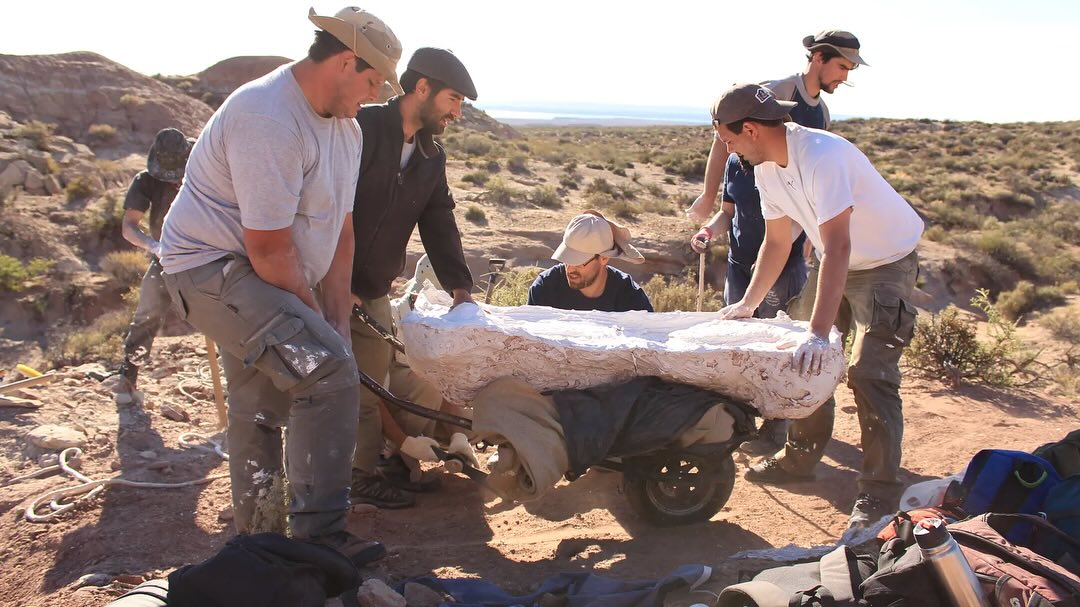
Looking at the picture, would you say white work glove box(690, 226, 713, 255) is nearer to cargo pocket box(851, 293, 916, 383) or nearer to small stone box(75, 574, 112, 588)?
cargo pocket box(851, 293, 916, 383)

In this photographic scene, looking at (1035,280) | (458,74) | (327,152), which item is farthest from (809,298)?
(1035,280)

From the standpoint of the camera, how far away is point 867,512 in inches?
143

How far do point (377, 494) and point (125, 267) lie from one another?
9435 mm

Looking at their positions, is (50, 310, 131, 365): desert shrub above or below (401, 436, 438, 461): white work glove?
below

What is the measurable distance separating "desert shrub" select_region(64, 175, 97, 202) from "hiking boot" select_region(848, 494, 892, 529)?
14857 mm

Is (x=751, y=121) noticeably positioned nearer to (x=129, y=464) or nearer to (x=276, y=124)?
(x=276, y=124)

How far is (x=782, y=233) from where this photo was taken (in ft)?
12.8

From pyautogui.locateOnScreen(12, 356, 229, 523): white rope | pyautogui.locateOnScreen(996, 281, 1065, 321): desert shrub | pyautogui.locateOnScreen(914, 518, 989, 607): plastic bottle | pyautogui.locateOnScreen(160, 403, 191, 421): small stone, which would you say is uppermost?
pyautogui.locateOnScreen(914, 518, 989, 607): plastic bottle

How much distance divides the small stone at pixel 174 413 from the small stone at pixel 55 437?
2.04 ft

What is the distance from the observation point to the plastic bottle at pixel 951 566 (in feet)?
7.11

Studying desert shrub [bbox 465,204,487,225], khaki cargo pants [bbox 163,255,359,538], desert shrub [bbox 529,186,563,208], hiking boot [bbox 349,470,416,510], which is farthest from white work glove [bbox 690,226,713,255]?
desert shrub [bbox 529,186,563,208]

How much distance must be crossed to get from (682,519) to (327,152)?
81.8 inches

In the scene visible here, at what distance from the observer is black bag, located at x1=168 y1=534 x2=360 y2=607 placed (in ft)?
7.73

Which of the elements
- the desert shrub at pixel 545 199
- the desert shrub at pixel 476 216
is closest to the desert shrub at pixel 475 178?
the desert shrub at pixel 545 199
